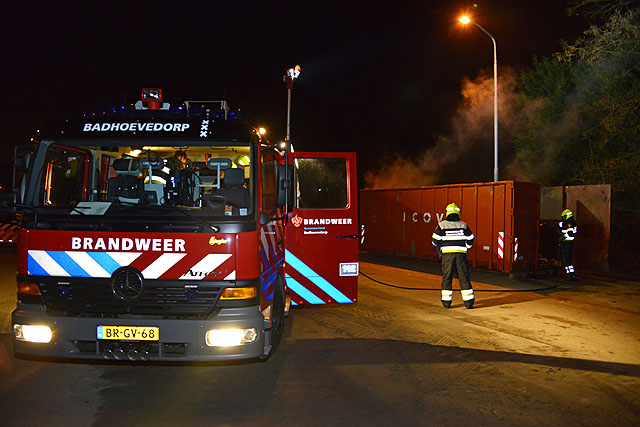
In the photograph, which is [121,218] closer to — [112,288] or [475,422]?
[112,288]

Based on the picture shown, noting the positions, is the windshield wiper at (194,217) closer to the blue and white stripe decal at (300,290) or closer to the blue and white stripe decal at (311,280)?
the blue and white stripe decal at (311,280)

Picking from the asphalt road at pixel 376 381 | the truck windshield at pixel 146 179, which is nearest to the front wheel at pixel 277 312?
the asphalt road at pixel 376 381

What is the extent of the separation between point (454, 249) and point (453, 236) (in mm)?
221

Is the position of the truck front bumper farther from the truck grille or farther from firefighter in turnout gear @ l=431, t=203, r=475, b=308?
firefighter in turnout gear @ l=431, t=203, r=475, b=308

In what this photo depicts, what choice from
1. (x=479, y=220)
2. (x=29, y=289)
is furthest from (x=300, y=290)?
(x=479, y=220)

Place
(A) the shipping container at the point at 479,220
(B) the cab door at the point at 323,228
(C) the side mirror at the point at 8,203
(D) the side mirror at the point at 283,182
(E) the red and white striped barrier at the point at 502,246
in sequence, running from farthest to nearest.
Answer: (A) the shipping container at the point at 479,220 → (E) the red and white striped barrier at the point at 502,246 → (B) the cab door at the point at 323,228 → (D) the side mirror at the point at 283,182 → (C) the side mirror at the point at 8,203

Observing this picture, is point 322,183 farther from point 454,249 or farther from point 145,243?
point 145,243

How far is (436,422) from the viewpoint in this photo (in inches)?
169

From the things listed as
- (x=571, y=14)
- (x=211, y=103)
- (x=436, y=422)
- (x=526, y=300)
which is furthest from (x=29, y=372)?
(x=571, y=14)

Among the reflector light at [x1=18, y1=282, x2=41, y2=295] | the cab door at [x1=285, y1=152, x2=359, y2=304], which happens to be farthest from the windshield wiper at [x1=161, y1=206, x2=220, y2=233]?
the cab door at [x1=285, y1=152, x2=359, y2=304]

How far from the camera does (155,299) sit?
15.3ft

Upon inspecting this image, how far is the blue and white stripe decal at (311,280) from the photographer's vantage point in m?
8.02

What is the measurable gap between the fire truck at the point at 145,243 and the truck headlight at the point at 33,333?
1 centimetres

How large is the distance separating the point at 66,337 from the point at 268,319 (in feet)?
5.87
